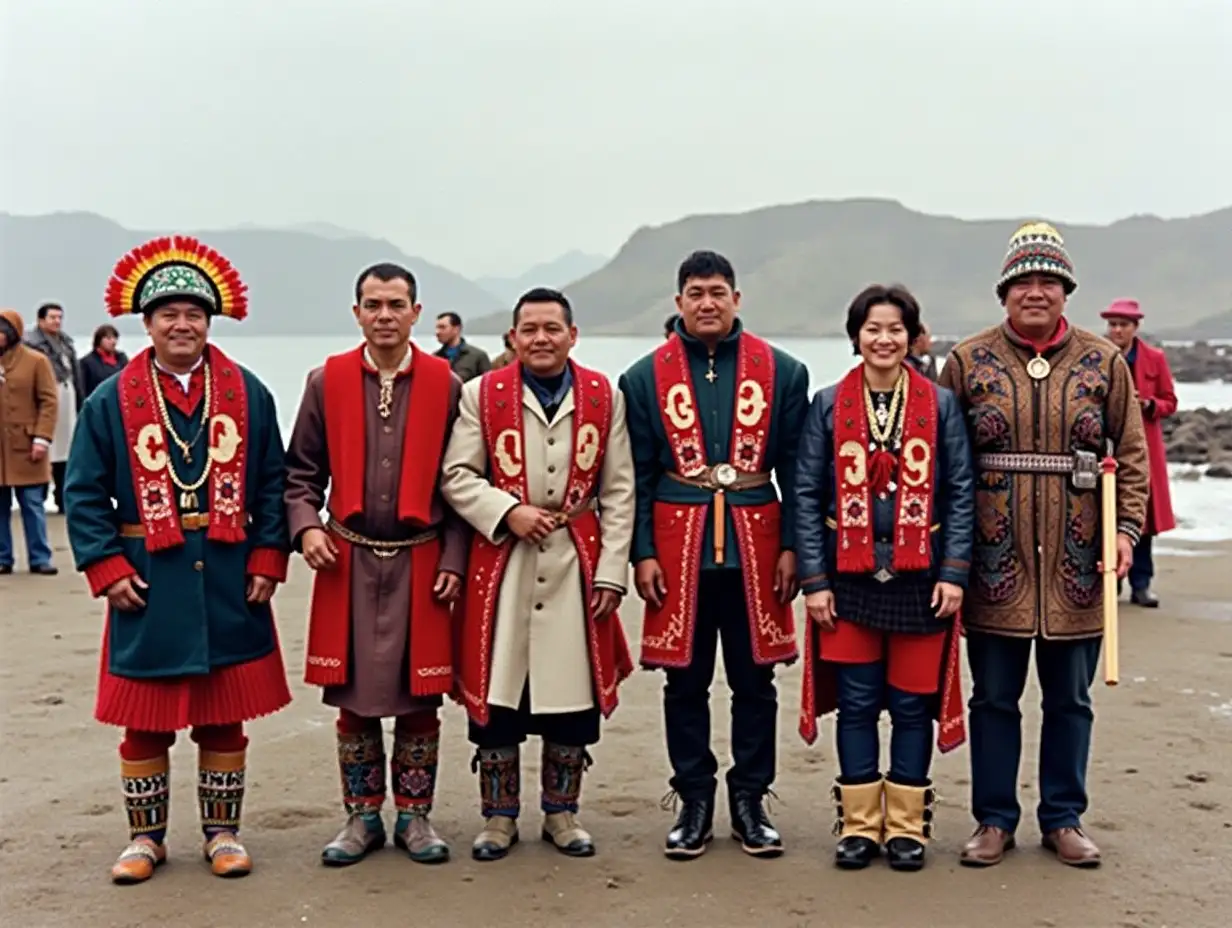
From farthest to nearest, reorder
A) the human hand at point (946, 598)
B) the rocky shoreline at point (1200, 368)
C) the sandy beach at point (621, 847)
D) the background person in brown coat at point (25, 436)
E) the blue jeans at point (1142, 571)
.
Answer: the rocky shoreline at point (1200, 368) → the background person in brown coat at point (25, 436) → the blue jeans at point (1142, 571) → the human hand at point (946, 598) → the sandy beach at point (621, 847)

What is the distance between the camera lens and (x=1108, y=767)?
550 centimetres

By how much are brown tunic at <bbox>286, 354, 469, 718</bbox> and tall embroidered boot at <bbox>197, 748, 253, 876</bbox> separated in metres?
0.36

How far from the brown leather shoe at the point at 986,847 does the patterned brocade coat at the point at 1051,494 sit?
0.64 meters

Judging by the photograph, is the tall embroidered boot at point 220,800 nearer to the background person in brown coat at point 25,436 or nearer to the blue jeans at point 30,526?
the background person in brown coat at point 25,436

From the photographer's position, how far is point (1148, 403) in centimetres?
838

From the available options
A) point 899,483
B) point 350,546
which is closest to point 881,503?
point 899,483

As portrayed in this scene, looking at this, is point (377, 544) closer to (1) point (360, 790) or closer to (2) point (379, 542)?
(2) point (379, 542)

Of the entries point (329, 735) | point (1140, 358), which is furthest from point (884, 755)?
point (1140, 358)

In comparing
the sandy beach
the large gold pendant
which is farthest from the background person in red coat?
the large gold pendant

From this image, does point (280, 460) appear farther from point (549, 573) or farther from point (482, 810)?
point (482, 810)

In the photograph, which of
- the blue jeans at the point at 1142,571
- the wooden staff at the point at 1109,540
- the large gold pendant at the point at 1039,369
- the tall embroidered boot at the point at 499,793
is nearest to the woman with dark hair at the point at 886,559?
the large gold pendant at the point at 1039,369

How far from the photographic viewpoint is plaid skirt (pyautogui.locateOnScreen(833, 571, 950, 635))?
4.38m

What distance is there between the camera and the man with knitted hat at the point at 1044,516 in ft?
14.5

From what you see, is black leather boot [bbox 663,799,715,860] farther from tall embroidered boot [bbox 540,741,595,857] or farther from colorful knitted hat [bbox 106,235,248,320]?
colorful knitted hat [bbox 106,235,248,320]
